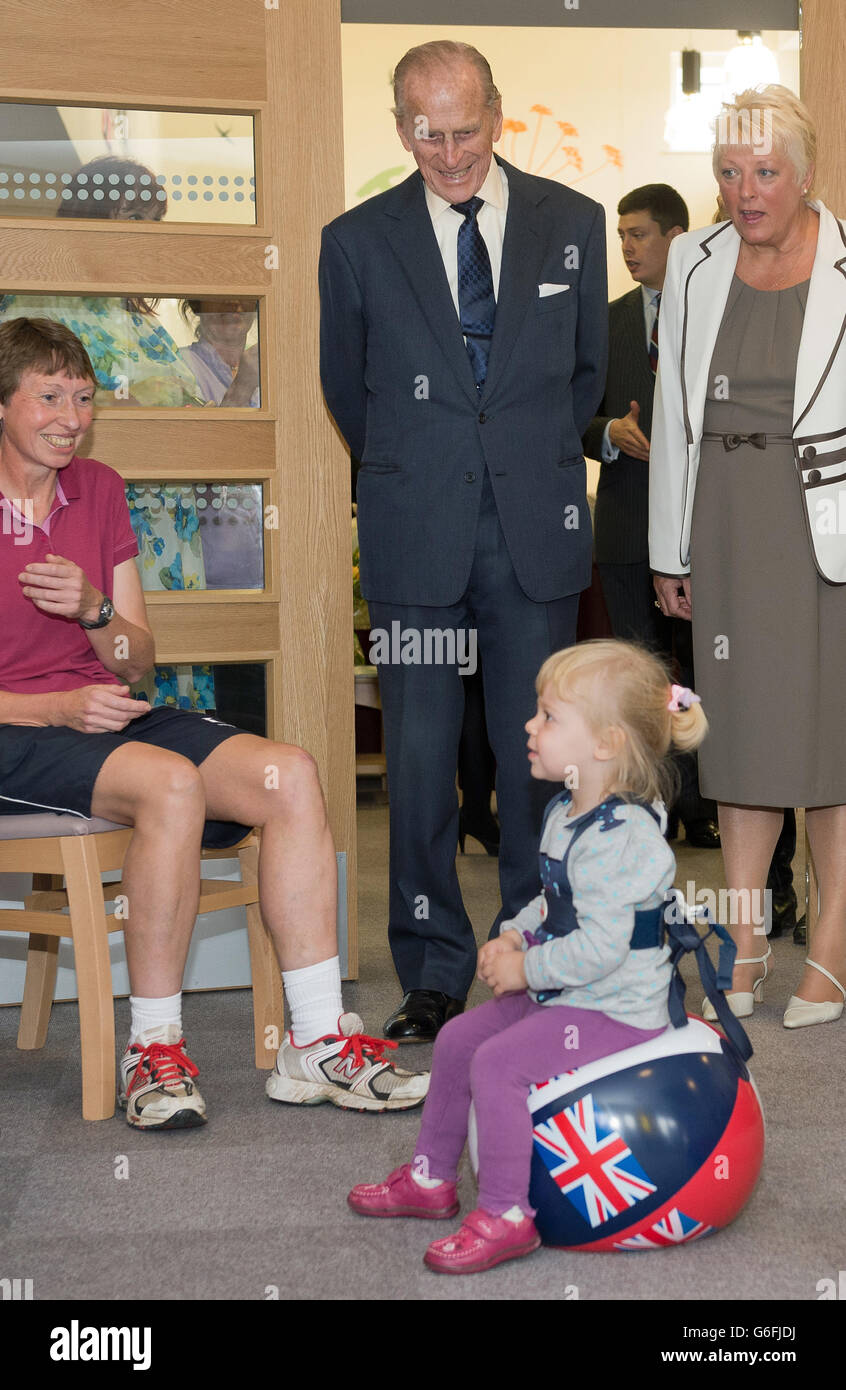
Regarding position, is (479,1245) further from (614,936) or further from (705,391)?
(705,391)

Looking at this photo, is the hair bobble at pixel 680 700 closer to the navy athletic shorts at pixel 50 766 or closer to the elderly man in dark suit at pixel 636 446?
the navy athletic shorts at pixel 50 766

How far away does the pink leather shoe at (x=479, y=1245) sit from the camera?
5.13 ft

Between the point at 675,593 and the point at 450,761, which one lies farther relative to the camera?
the point at 675,593

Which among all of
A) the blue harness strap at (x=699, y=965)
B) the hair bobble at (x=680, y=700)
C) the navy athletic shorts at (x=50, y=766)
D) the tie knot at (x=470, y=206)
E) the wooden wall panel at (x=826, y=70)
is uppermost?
the wooden wall panel at (x=826, y=70)

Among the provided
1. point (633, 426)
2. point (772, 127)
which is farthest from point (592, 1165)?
point (633, 426)

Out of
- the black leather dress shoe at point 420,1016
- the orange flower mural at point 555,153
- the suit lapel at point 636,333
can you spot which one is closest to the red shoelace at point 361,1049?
the black leather dress shoe at point 420,1016

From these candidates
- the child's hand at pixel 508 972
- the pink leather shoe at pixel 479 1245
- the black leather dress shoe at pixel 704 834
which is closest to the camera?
the pink leather shoe at pixel 479 1245

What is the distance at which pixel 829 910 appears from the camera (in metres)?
2.60

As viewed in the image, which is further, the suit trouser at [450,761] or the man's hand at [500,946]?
the suit trouser at [450,761]

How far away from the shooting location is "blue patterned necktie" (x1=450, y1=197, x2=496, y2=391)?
2.47 meters

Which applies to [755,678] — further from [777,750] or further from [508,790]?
[508,790]

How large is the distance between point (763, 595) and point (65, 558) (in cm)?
117

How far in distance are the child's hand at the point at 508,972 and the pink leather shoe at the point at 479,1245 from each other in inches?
9.5

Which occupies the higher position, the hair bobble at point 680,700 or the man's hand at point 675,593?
the man's hand at point 675,593
